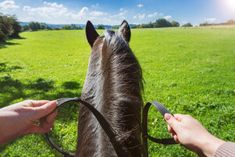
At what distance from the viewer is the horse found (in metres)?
1.63

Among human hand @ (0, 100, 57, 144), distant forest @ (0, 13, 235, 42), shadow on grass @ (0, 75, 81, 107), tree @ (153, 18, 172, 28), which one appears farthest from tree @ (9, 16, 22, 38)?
human hand @ (0, 100, 57, 144)

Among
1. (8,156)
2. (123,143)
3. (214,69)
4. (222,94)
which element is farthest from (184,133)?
(214,69)

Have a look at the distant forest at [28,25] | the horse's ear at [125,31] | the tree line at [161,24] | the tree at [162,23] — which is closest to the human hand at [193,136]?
the horse's ear at [125,31]

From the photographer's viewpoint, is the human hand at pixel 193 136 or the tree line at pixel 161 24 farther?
the tree line at pixel 161 24

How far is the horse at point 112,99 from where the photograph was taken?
1626 millimetres

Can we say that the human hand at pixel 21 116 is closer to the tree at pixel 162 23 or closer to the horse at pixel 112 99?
the horse at pixel 112 99

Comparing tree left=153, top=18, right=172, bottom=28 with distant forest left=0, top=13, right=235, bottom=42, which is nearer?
distant forest left=0, top=13, right=235, bottom=42

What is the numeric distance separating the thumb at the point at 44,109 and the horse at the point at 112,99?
0.22 metres

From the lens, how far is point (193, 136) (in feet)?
4.75

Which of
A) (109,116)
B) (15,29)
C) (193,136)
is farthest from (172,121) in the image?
(15,29)

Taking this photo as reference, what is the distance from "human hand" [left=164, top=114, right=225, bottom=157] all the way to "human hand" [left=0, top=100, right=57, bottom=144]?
1.84 ft

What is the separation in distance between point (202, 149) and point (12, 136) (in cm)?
78

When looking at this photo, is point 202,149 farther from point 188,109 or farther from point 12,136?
point 188,109

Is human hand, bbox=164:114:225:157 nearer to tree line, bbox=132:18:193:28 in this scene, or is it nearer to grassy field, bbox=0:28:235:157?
grassy field, bbox=0:28:235:157
